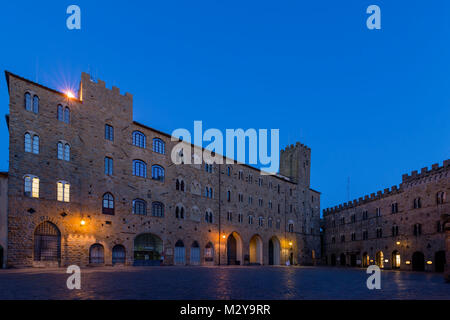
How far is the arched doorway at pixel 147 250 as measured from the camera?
116 feet

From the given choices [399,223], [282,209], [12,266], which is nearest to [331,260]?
[282,209]

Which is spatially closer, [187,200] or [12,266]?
[12,266]

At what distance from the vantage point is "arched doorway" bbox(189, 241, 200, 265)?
40.8m

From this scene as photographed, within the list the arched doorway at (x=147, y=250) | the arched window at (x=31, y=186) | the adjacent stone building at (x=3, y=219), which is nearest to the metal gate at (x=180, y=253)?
the arched doorway at (x=147, y=250)

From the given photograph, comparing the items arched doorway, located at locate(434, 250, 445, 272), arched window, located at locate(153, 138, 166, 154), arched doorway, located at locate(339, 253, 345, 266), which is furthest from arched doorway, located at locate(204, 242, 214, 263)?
arched doorway, located at locate(339, 253, 345, 266)

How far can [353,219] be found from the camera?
5772 cm

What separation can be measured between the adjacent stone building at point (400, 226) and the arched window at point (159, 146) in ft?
98.6

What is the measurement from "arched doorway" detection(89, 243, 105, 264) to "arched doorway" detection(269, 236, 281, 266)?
101 feet

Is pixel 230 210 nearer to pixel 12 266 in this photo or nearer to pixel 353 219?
pixel 353 219

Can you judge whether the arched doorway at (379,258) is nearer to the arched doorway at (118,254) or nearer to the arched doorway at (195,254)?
the arched doorway at (195,254)

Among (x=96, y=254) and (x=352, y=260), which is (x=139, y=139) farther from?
(x=352, y=260)

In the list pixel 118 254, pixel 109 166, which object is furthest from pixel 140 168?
A: pixel 118 254

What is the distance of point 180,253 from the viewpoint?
39.6m
